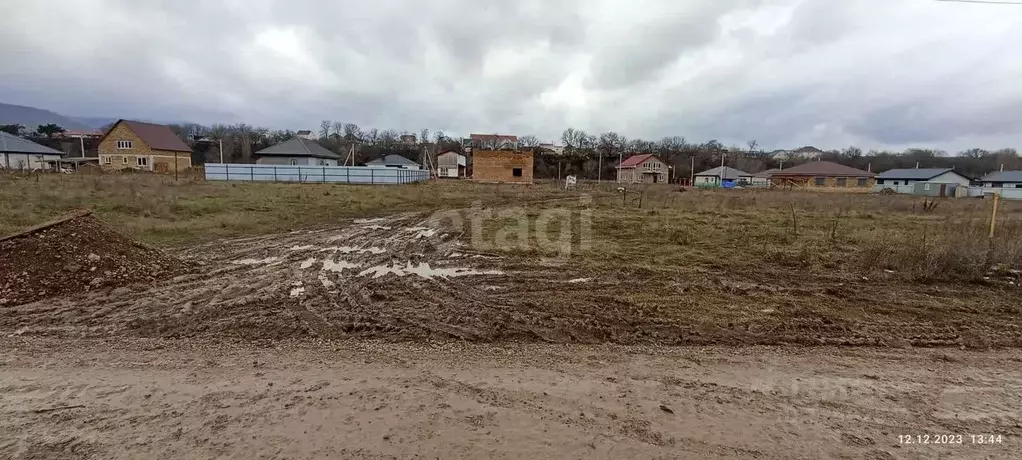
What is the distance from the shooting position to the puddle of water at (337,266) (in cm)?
824

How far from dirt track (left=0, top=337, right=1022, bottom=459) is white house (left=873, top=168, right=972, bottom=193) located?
68.0 m

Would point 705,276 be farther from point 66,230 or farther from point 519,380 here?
point 66,230

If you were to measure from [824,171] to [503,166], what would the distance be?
41.4m

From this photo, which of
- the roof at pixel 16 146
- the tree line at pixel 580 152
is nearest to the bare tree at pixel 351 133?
the tree line at pixel 580 152

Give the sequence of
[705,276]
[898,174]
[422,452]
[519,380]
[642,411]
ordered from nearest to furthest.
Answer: [422,452], [642,411], [519,380], [705,276], [898,174]

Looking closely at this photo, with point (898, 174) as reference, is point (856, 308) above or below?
below

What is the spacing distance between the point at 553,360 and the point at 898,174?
3008 inches

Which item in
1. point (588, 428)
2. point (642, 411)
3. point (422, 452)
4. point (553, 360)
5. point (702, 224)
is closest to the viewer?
point (422, 452)

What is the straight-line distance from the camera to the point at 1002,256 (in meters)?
9.05

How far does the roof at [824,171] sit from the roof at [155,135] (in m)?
75.6

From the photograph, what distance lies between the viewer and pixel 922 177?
5825 centimetres

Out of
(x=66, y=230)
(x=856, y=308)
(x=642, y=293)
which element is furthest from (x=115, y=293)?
(x=856, y=308)

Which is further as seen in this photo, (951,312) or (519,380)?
(951,312)
